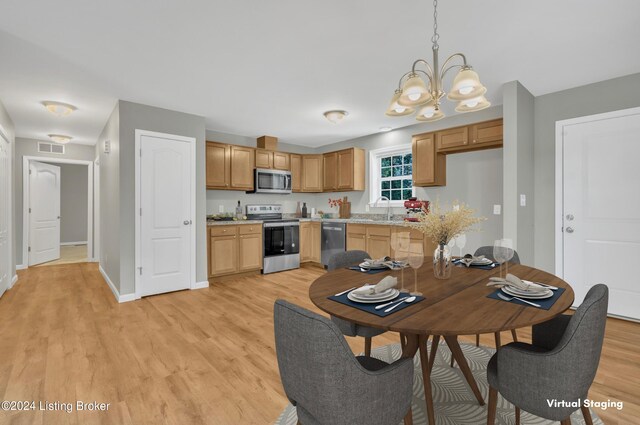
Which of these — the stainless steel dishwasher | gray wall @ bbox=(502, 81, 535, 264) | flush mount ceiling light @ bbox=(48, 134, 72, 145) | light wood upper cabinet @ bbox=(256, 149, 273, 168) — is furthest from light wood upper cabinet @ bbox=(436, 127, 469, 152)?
flush mount ceiling light @ bbox=(48, 134, 72, 145)

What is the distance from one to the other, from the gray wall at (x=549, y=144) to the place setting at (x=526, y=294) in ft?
8.16

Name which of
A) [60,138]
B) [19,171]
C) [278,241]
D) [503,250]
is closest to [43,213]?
[19,171]

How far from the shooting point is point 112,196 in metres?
4.18

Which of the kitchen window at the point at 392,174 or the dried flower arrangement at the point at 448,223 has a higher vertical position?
the kitchen window at the point at 392,174

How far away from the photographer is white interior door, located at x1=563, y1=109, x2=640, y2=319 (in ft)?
9.84

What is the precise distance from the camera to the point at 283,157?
5.89 m

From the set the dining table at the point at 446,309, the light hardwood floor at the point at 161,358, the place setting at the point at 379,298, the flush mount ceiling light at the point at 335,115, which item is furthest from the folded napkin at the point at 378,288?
the flush mount ceiling light at the point at 335,115

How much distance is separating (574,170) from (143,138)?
5051mm

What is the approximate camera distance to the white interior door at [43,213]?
589 cm

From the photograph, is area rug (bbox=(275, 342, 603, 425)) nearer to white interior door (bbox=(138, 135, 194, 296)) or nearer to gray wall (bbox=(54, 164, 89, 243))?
white interior door (bbox=(138, 135, 194, 296))

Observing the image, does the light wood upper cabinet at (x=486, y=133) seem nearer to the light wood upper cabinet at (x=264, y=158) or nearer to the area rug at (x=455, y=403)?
the area rug at (x=455, y=403)

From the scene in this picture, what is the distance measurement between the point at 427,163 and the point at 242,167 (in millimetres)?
3048

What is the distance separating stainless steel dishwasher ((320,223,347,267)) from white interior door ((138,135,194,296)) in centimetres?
231

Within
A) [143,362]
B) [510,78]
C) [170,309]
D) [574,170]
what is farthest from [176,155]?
[574,170]
